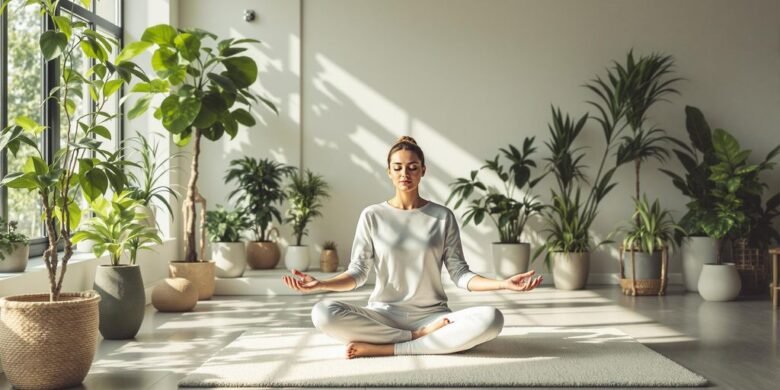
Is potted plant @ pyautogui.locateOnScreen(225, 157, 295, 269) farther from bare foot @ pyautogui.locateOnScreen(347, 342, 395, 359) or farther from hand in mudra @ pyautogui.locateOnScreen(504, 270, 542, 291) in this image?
hand in mudra @ pyautogui.locateOnScreen(504, 270, 542, 291)

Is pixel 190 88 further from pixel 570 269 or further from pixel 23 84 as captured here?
pixel 570 269

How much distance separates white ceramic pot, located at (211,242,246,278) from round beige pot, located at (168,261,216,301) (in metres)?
0.43

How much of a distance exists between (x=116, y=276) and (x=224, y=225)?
2221 millimetres

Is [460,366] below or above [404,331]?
below

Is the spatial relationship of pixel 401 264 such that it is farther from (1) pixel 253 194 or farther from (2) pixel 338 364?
(1) pixel 253 194

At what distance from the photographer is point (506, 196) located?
25.5 feet

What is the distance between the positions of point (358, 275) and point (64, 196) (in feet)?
4.67

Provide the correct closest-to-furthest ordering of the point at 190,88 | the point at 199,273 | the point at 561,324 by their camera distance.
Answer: the point at 561,324, the point at 190,88, the point at 199,273

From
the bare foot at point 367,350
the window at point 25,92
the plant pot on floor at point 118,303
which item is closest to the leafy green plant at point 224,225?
the window at point 25,92

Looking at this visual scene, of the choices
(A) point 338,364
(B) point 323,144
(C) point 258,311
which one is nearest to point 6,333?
(A) point 338,364

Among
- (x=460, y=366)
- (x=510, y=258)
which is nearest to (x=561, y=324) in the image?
(x=460, y=366)

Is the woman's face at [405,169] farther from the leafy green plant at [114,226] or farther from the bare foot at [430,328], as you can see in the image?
the leafy green plant at [114,226]

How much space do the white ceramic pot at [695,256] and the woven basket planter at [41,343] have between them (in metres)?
5.25

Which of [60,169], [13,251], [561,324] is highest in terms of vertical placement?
[60,169]
